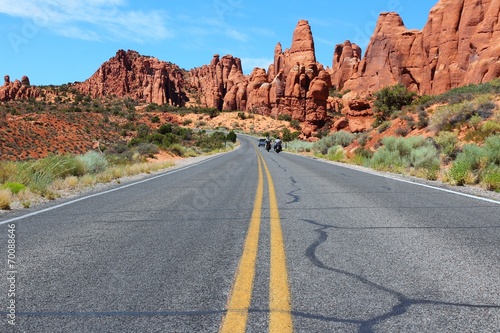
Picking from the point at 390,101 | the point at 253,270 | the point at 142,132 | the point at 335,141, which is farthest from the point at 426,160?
the point at 142,132

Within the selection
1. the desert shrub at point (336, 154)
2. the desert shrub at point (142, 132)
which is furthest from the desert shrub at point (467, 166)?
the desert shrub at point (142, 132)

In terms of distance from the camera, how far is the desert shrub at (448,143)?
1841 centimetres

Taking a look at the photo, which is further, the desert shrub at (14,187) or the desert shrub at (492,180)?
the desert shrub at (492,180)

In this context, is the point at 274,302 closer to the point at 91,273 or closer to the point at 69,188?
the point at 91,273

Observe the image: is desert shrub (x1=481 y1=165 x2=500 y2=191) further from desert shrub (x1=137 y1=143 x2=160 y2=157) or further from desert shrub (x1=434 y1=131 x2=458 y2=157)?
desert shrub (x1=137 y1=143 x2=160 y2=157)

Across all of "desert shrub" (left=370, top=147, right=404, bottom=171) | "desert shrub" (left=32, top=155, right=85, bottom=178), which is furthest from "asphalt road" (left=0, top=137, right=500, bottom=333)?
"desert shrub" (left=370, top=147, right=404, bottom=171)

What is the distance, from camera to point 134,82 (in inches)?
5856

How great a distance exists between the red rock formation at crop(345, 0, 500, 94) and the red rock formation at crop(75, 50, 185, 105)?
73.3 metres

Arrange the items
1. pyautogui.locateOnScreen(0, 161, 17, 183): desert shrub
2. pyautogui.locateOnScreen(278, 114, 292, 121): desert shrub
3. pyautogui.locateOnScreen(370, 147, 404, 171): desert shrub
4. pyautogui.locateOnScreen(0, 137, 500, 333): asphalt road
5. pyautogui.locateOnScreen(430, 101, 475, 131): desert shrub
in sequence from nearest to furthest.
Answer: pyautogui.locateOnScreen(0, 137, 500, 333): asphalt road < pyautogui.locateOnScreen(0, 161, 17, 183): desert shrub < pyautogui.locateOnScreen(370, 147, 404, 171): desert shrub < pyautogui.locateOnScreen(430, 101, 475, 131): desert shrub < pyautogui.locateOnScreen(278, 114, 292, 121): desert shrub

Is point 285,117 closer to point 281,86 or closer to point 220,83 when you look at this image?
point 281,86

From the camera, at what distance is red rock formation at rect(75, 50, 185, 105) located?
141 meters

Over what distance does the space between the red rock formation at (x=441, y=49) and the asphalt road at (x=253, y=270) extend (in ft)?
194

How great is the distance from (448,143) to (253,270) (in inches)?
697

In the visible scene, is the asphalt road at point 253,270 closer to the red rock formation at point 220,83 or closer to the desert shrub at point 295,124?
the desert shrub at point 295,124
